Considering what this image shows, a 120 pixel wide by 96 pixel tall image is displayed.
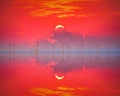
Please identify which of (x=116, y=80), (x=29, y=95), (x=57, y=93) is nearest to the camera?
(x=29, y=95)

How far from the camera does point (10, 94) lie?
22.5 feet

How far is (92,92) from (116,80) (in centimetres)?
242

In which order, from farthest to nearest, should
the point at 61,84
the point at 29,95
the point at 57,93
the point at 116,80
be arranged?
the point at 116,80
the point at 61,84
the point at 57,93
the point at 29,95

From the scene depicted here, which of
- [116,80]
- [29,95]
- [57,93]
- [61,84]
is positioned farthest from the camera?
[116,80]

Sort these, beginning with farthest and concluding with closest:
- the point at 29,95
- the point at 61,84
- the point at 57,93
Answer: the point at 61,84, the point at 57,93, the point at 29,95

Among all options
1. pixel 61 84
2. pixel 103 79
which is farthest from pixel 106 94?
pixel 103 79

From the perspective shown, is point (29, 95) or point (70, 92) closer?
point (29, 95)

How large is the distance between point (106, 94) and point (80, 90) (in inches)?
32.4

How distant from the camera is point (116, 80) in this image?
30.9 ft

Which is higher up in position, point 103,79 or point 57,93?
point 103,79

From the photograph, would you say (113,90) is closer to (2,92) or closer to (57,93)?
(57,93)

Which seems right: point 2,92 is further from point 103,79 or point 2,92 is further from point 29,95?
point 103,79

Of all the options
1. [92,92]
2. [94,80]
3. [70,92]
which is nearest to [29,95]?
[70,92]

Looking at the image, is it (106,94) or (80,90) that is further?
(80,90)
